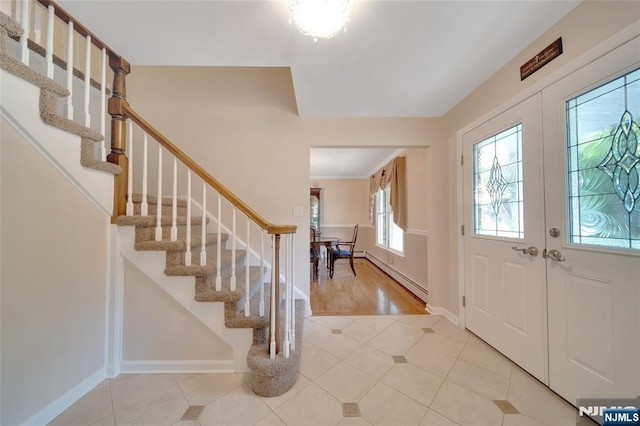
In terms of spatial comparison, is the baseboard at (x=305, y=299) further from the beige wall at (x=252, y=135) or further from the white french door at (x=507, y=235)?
the white french door at (x=507, y=235)

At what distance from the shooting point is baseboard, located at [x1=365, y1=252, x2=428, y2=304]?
3283 millimetres

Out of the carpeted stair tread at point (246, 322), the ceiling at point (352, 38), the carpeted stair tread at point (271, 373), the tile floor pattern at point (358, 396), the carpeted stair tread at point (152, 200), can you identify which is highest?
the ceiling at point (352, 38)

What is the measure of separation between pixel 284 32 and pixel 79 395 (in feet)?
8.74

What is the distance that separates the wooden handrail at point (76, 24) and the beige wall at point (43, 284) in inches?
33.4

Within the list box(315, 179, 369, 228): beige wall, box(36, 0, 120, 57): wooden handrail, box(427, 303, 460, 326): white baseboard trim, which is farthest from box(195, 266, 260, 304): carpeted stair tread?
box(315, 179, 369, 228): beige wall

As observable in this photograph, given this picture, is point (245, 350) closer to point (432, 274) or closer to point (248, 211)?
point (248, 211)

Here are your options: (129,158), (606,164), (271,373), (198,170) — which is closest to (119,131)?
(129,158)

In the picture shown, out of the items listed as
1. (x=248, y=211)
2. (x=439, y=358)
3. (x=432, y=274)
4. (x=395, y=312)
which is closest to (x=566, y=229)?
(x=439, y=358)

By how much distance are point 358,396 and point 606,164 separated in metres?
1.94

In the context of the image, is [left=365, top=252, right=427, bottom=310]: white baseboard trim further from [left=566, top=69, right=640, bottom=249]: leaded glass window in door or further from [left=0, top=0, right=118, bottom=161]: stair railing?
[left=0, top=0, right=118, bottom=161]: stair railing

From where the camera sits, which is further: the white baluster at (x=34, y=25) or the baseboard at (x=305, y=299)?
the baseboard at (x=305, y=299)

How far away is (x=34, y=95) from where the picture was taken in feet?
4.09

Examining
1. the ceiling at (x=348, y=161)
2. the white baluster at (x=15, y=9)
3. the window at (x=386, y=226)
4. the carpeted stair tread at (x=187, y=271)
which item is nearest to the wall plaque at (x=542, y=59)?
the ceiling at (x=348, y=161)

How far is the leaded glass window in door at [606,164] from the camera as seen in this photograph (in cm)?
115
